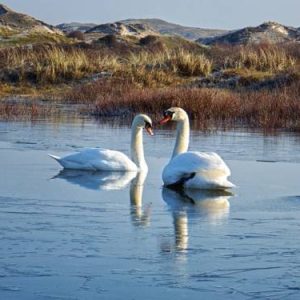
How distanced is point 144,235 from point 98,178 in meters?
4.01

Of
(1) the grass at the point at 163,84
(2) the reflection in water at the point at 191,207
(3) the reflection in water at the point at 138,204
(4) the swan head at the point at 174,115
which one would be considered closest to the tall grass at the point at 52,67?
(1) the grass at the point at 163,84

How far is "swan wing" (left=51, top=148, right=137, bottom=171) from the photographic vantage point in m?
12.8

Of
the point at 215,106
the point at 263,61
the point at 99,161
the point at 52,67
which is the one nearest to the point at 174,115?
the point at 99,161

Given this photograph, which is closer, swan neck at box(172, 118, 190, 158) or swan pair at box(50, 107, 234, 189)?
swan pair at box(50, 107, 234, 189)

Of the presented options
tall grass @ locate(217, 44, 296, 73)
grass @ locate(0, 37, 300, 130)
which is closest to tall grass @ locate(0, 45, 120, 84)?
grass @ locate(0, 37, 300, 130)

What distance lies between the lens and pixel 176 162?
11.5m

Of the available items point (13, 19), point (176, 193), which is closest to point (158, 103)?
point (176, 193)

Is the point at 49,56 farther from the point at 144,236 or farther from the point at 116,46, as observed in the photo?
the point at 144,236

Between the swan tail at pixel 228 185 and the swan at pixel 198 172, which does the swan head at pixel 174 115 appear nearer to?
the swan at pixel 198 172

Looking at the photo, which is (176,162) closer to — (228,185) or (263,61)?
→ (228,185)

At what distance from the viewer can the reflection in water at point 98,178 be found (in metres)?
11.6

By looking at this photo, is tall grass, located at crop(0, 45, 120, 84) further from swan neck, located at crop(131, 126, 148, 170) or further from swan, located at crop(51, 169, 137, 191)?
swan, located at crop(51, 169, 137, 191)

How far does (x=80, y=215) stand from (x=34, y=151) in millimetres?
6013

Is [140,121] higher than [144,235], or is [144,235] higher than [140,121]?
[140,121]
